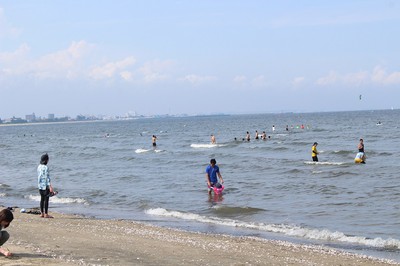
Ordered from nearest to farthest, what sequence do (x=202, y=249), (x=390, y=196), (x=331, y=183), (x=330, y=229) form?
(x=202, y=249)
(x=330, y=229)
(x=390, y=196)
(x=331, y=183)

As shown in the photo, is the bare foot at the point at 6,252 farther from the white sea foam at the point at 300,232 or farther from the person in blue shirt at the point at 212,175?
the person in blue shirt at the point at 212,175

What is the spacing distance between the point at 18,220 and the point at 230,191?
1003 centimetres

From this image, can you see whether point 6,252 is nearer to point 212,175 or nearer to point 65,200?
point 212,175

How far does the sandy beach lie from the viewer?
29.7 ft

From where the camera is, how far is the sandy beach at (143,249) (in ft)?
29.7

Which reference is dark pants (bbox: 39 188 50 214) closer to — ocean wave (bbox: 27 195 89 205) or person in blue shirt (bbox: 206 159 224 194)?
ocean wave (bbox: 27 195 89 205)

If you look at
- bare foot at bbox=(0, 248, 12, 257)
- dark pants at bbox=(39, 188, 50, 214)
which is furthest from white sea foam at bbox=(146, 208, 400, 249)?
bare foot at bbox=(0, 248, 12, 257)

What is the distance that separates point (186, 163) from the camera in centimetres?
3647

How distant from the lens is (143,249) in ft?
33.7

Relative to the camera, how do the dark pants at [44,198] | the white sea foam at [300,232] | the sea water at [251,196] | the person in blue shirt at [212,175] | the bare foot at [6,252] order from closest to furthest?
the bare foot at [6,252]
the white sea foam at [300,232]
the sea water at [251,196]
the dark pants at [44,198]
the person in blue shirt at [212,175]

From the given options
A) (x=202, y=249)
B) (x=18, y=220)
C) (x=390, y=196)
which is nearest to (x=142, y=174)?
(x=390, y=196)

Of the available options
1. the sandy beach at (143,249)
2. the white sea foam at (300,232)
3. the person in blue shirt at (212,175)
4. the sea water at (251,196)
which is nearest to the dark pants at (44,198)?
the sandy beach at (143,249)

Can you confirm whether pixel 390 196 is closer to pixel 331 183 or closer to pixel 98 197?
pixel 331 183

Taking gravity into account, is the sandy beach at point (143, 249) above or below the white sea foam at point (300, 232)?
above
